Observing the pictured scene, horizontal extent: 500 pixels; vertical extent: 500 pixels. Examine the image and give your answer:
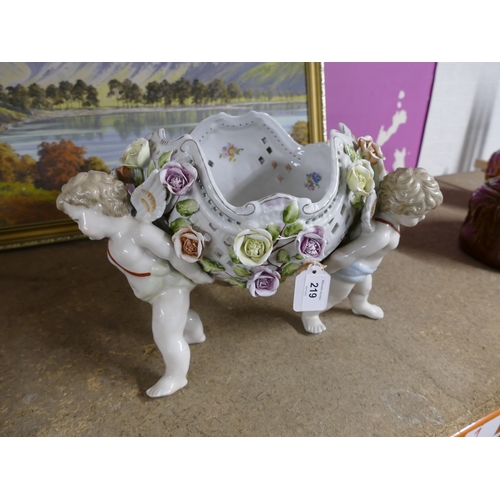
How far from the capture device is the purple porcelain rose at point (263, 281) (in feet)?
2.94

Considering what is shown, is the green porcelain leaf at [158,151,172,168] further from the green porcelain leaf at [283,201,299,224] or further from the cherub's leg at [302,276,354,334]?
the cherub's leg at [302,276,354,334]

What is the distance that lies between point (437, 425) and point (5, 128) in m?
1.60

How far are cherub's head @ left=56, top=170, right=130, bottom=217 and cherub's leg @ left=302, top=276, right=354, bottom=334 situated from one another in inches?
22.9

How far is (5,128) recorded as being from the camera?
A: 1473 millimetres

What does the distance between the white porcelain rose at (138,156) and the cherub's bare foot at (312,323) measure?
2.03 ft

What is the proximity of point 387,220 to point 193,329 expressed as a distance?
572 millimetres

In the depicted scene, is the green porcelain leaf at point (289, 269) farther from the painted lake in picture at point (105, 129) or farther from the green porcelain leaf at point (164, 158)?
the painted lake in picture at point (105, 129)

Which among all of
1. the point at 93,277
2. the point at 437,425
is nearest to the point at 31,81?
the point at 93,277

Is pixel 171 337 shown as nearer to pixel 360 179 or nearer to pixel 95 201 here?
pixel 95 201

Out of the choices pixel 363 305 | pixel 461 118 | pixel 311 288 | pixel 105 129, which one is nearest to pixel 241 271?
pixel 311 288

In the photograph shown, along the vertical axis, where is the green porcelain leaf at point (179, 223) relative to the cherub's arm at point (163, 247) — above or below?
above

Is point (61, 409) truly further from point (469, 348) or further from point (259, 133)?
point (469, 348)

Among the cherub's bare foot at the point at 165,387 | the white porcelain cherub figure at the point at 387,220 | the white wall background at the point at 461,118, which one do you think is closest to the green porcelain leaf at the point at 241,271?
the white porcelain cherub figure at the point at 387,220

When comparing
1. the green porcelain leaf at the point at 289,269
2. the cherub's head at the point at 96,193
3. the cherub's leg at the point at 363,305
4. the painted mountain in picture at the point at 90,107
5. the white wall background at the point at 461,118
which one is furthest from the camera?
the white wall background at the point at 461,118
